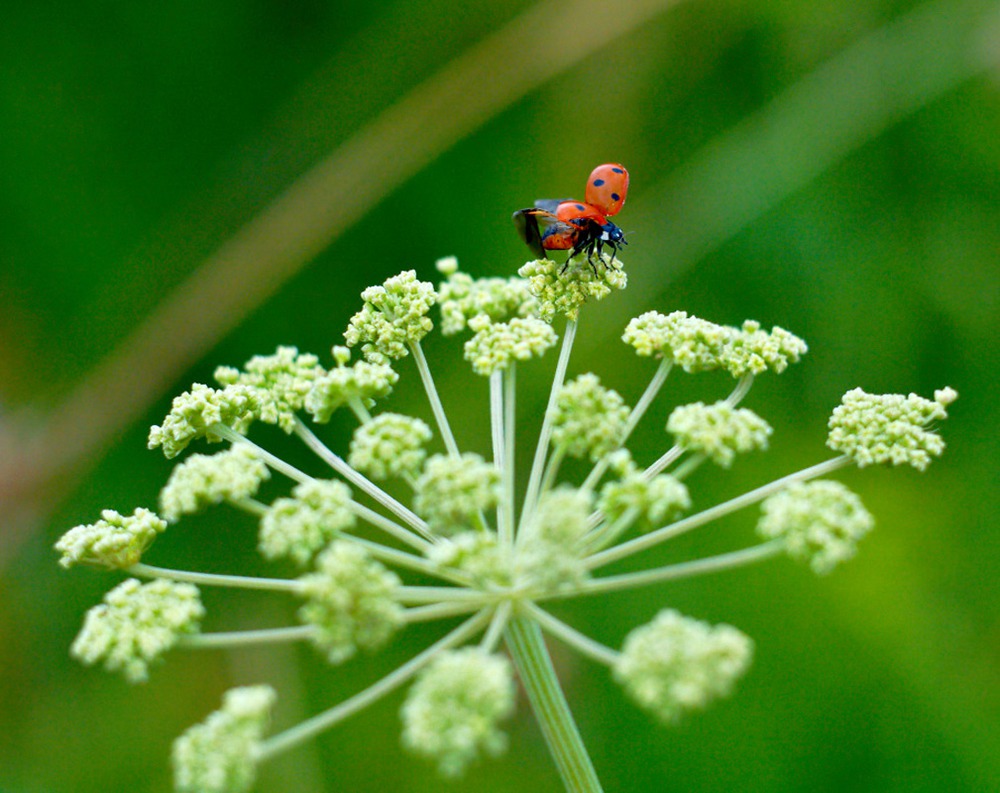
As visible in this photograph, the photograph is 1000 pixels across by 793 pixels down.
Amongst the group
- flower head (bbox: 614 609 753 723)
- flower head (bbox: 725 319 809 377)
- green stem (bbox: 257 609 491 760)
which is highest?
flower head (bbox: 725 319 809 377)

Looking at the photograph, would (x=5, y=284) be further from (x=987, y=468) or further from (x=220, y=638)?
(x=987, y=468)

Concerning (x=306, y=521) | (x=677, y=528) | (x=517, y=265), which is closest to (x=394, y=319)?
(x=306, y=521)

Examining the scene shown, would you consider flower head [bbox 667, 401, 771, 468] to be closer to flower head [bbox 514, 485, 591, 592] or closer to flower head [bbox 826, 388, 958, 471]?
flower head [bbox 826, 388, 958, 471]

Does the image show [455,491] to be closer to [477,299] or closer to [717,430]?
[717,430]

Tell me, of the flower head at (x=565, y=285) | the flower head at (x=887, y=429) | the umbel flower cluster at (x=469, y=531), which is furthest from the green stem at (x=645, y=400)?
the flower head at (x=887, y=429)

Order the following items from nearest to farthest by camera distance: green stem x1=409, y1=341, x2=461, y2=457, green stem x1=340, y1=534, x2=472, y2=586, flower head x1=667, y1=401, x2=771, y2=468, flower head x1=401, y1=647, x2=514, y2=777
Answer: flower head x1=401, y1=647, x2=514, y2=777, green stem x1=340, y1=534, x2=472, y2=586, flower head x1=667, y1=401, x2=771, y2=468, green stem x1=409, y1=341, x2=461, y2=457

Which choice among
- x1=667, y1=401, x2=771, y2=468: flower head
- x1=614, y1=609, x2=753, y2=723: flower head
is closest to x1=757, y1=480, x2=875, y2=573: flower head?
x1=667, y1=401, x2=771, y2=468: flower head

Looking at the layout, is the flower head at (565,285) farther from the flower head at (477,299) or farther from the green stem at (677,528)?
the green stem at (677,528)
